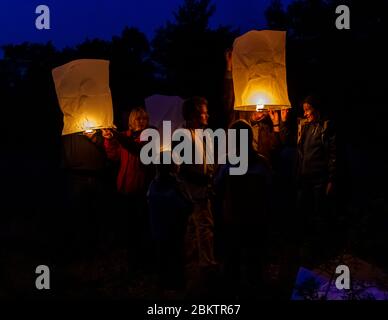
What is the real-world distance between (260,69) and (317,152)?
4.39ft

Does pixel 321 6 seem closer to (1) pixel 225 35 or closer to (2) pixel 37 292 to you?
(1) pixel 225 35

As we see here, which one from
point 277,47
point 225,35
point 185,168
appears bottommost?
point 185,168

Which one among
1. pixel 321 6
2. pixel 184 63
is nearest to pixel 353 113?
pixel 321 6

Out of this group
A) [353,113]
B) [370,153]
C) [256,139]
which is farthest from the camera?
[370,153]

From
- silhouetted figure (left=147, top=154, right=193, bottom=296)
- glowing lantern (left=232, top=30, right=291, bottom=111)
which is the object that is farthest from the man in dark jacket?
silhouetted figure (left=147, top=154, right=193, bottom=296)

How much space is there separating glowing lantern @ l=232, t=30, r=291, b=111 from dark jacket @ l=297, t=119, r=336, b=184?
0.83m

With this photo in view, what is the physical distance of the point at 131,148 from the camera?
6102mm

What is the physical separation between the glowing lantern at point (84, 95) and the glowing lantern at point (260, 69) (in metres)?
1.47

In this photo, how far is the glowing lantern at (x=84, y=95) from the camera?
607cm

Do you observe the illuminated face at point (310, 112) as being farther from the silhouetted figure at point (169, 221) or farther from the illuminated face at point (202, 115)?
the silhouetted figure at point (169, 221)

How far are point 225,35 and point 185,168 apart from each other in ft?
50.4

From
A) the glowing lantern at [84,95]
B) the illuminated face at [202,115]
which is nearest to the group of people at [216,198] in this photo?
the illuminated face at [202,115]

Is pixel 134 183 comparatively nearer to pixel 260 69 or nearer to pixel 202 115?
pixel 202 115
